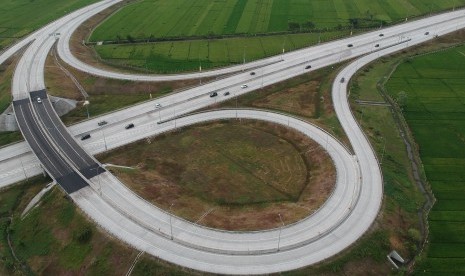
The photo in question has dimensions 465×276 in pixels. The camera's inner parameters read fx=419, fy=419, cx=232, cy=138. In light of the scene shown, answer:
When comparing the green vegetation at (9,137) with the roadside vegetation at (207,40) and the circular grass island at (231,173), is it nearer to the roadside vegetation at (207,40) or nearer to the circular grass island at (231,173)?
the circular grass island at (231,173)

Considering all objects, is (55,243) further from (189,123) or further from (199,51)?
(199,51)

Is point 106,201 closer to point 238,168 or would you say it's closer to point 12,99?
point 238,168

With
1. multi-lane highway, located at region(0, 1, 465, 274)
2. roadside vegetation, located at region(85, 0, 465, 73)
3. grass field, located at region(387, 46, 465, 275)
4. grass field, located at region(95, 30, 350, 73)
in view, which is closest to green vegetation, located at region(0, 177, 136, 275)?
multi-lane highway, located at region(0, 1, 465, 274)

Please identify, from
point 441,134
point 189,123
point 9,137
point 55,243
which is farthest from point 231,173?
point 9,137

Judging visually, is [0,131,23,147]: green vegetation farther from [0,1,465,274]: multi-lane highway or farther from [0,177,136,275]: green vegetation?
[0,177,136,275]: green vegetation

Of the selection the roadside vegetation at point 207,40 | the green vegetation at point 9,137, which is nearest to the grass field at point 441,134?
the roadside vegetation at point 207,40

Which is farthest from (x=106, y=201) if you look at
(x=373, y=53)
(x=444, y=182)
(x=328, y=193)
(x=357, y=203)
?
(x=373, y=53)
